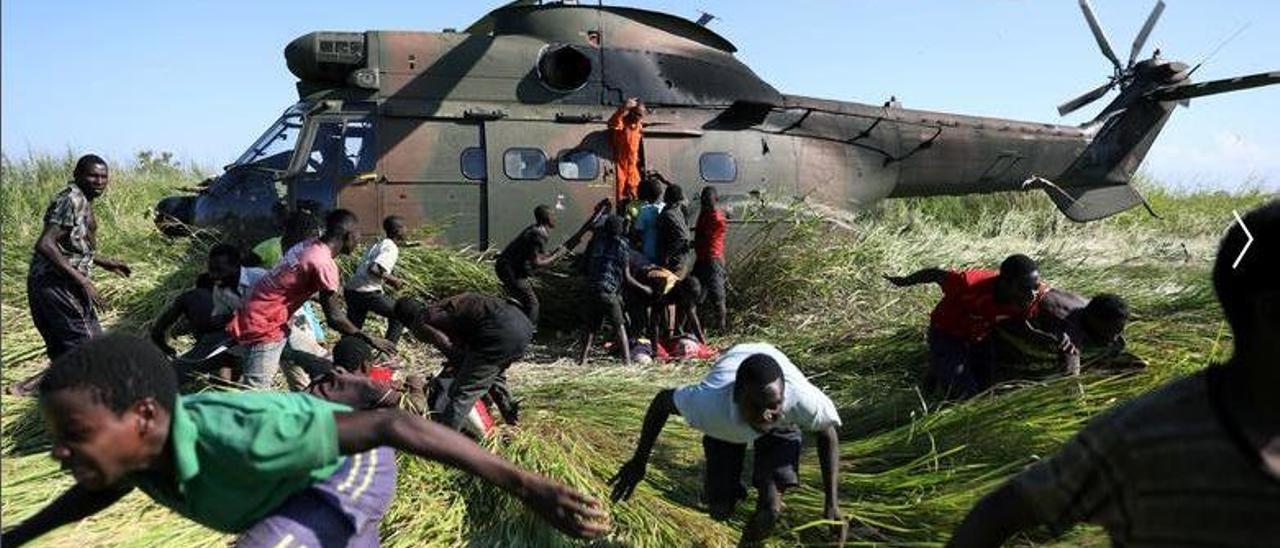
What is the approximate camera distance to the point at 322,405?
2604 millimetres

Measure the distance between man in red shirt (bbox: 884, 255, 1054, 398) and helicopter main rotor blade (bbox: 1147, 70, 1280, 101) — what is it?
8.39 m

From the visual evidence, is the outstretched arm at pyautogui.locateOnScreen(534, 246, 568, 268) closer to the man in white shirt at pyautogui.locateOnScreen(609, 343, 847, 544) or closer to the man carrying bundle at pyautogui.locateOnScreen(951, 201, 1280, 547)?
the man in white shirt at pyautogui.locateOnScreen(609, 343, 847, 544)

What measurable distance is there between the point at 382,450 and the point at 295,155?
7.14 meters

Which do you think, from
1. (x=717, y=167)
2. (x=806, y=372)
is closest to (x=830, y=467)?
(x=806, y=372)

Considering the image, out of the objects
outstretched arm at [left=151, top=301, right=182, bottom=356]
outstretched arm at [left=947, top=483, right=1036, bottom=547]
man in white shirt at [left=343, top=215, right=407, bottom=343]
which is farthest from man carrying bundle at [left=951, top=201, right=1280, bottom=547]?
man in white shirt at [left=343, top=215, right=407, bottom=343]

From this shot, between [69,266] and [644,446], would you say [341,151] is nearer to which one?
[69,266]

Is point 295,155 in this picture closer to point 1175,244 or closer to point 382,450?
point 382,450

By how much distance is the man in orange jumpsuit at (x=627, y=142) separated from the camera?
10.2m

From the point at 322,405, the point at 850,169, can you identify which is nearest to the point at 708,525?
the point at 322,405

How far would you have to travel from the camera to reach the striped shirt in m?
1.70

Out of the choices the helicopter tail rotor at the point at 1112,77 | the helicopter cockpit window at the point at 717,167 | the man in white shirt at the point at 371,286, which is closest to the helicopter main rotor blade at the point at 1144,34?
the helicopter tail rotor at the point at 1112,77

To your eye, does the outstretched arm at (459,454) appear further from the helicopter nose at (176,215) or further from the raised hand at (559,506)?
the helicopter nose at (176,215)

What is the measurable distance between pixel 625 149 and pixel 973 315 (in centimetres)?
481

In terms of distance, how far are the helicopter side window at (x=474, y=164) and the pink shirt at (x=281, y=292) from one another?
397cm
